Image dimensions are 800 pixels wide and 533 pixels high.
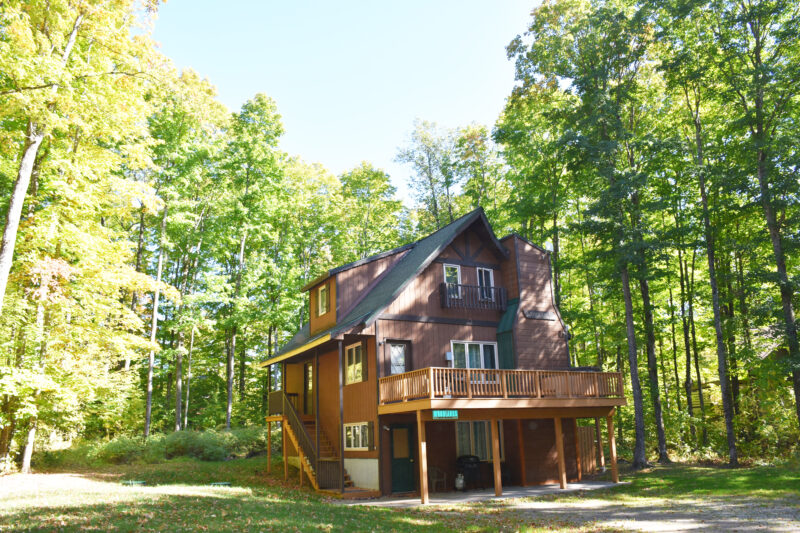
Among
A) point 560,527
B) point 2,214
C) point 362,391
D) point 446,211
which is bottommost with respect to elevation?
point 560,527

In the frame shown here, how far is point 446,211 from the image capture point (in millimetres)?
36000

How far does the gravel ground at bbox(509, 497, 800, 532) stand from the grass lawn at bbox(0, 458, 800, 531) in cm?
46

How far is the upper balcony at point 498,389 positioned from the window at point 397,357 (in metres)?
1.11

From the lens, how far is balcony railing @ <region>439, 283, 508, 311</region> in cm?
1955

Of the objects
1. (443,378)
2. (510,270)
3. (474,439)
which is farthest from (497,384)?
(510,270)

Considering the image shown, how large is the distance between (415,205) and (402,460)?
2251cm

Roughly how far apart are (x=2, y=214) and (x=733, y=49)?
30227mm

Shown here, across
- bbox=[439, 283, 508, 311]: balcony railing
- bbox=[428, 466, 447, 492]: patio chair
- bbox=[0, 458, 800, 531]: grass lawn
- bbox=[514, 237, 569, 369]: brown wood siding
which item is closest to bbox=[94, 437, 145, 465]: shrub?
bbox=[0, 458, 800, 531]: grass lawn

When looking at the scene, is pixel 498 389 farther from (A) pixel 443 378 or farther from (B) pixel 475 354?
(B) pixel 475 354

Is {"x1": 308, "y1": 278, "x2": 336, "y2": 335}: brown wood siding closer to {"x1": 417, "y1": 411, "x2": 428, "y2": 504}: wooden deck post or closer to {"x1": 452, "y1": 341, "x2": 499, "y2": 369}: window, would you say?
{"x1": 452, "y1": 341, "x2": 499, "y2": 369}: window

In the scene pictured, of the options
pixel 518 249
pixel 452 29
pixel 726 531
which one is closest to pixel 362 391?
pixel 518 249

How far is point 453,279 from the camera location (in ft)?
67.1

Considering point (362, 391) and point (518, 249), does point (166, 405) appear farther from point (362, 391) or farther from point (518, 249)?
point (518, 249)

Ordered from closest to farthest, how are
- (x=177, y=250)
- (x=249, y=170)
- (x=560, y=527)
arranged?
(x=560, y=527) < (x=249, y=170) < (x=177, y=250)
